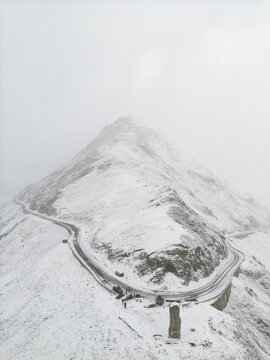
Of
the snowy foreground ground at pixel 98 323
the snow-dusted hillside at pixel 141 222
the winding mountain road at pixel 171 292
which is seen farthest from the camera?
the snow-dusted hillside at pixel 141 222

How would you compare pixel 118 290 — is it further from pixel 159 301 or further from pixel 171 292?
pixel 171 292

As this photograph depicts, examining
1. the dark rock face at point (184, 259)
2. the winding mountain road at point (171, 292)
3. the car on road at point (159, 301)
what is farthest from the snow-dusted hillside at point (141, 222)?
the car on road at point (159, 301)

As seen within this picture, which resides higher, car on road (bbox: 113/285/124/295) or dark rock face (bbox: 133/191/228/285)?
car on road (bbox: 113/285/124/295)

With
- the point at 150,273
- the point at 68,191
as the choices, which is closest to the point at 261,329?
the point at 150,273

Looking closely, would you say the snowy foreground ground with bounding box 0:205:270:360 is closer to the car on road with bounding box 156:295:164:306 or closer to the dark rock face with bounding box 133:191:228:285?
the car on road with bounding box 156:295:164:306

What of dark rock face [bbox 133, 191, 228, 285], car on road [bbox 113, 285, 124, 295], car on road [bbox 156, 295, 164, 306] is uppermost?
car on road [bbox 113, 285, 124, 295]

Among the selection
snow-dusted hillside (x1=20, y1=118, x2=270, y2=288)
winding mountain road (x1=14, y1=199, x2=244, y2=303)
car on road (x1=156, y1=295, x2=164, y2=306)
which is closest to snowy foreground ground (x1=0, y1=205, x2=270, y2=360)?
car on road (x1=156, y1=295, x2=164, y2=306)

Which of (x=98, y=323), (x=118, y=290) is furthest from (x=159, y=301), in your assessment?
(x=98, y=323)

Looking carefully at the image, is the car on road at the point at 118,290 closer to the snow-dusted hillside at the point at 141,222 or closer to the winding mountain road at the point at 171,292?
the winding mountain road at the point at 171,292
